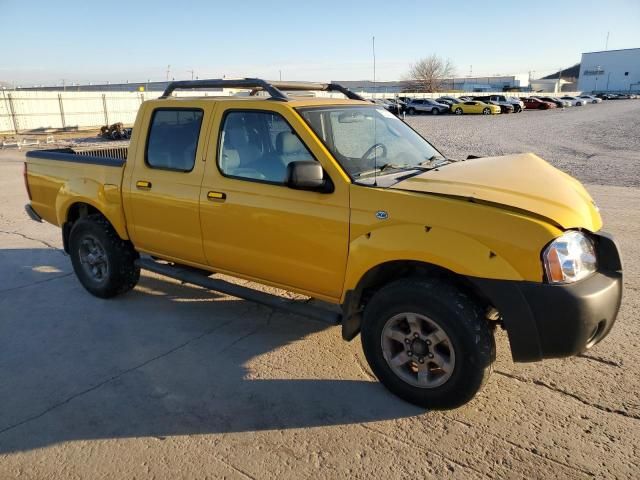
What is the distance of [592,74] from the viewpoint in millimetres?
124312

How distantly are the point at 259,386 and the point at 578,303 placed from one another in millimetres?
2095

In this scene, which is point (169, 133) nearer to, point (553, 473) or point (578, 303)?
point (578, 303)

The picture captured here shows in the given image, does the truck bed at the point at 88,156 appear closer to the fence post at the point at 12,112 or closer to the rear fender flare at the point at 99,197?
the rear fender flare at the point at 99,197

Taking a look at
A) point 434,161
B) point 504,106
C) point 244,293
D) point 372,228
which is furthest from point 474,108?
point 372,228

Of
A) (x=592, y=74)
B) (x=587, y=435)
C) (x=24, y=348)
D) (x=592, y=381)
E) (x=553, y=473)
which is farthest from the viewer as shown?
(x=592, y=74)

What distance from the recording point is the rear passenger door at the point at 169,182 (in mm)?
4164

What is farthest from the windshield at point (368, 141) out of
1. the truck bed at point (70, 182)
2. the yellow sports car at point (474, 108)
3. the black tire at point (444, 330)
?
the yellow sports car at point (474, 108)

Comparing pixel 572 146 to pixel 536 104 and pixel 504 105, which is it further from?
pixel 536 104

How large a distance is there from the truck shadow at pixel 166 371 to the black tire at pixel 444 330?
6.2 inches

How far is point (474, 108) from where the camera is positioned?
1688 inches

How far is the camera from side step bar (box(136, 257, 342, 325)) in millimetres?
3625

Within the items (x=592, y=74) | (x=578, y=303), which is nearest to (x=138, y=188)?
(x=578, y=303)

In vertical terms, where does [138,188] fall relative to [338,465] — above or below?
above

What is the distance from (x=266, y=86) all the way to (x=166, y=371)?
2.29 metres
